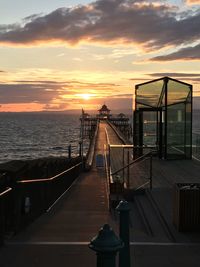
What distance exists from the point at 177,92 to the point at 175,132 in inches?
73.6

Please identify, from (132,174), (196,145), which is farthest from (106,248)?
(196,145)

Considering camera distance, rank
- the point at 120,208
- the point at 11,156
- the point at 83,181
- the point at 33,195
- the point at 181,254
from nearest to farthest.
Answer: the point at 120,208 < the point at 181,254 < the point at 33,195 < the point at 83,181 < the point at 11,156

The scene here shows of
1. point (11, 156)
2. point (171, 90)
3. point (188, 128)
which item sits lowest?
point (11, 156)

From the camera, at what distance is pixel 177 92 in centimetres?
2261

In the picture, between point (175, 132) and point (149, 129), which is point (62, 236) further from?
point (149, 129)

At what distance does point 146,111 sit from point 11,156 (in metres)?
46.4

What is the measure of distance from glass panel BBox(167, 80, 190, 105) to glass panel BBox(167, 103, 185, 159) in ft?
0.83

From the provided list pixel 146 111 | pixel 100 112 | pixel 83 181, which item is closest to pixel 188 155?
pixel 146 111

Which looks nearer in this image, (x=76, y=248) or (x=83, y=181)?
(x=76, y=248)

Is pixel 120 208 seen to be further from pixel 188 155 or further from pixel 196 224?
pixel 188 155

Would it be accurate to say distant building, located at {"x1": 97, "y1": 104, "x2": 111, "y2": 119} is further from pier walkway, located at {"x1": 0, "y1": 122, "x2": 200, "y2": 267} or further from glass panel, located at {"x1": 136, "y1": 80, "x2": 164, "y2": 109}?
pier walkway, located at {"x1": 0, "y1": 122, "x2": 200, "y2": 267}

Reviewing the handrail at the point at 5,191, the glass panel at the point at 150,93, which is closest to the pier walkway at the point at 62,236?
the handrail at the point at 5,191

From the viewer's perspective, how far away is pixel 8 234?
28.2 feet

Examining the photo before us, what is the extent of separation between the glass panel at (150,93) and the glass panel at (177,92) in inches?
21.3
